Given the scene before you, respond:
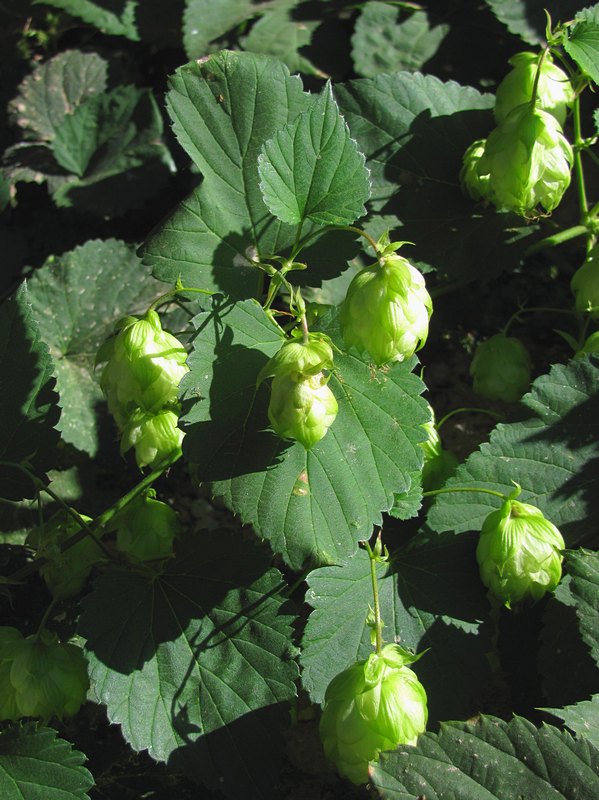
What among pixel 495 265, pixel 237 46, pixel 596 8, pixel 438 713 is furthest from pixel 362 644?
pixel 237 46

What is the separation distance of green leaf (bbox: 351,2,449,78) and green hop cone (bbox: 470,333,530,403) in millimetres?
768

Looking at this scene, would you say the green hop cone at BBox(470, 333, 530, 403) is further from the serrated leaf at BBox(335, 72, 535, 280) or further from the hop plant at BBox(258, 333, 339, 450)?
the hop plant at BBox(258, 333, 339, 450)

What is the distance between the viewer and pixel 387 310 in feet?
4.18

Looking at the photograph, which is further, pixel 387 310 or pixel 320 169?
pixel 320 169

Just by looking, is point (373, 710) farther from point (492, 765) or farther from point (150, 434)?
point (150, 434)

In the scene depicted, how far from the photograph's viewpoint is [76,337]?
2.11 metres

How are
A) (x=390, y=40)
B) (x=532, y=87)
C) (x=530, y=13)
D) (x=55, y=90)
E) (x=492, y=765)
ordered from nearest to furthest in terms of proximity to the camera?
1. (x=492, y=765)
2. (x=532, y=87)
3. (x=530, y=13)
4. (x=390, y=40)
5. (x=55, y=90)

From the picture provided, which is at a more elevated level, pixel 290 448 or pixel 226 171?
pixel 226 171

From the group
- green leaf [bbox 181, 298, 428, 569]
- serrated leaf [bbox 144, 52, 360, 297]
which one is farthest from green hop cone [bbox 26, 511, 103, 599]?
serrated leaf [bbox 144, 52, 360, 297]

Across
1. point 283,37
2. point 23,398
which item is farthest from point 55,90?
point 23,398

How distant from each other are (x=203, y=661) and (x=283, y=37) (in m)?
1.56

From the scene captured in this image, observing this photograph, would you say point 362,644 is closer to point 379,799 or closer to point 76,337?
point 379,799

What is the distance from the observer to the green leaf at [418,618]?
4.96 feet

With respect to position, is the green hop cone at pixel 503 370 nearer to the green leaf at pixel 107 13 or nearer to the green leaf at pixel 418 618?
the green leaf at pixel 418 618
